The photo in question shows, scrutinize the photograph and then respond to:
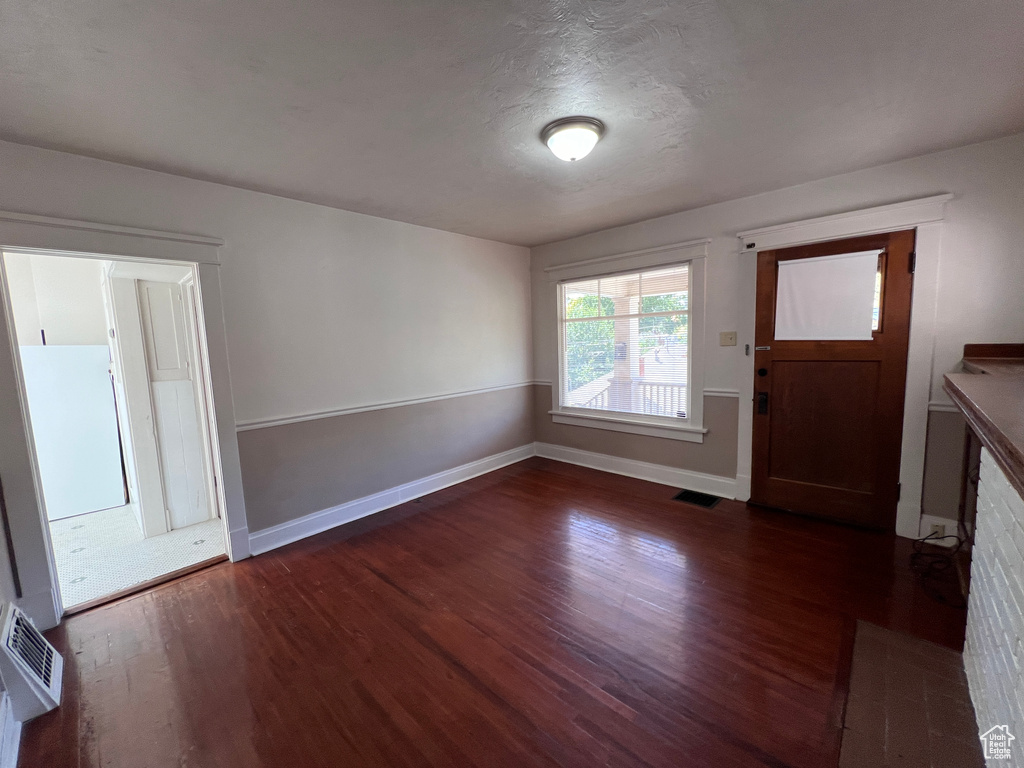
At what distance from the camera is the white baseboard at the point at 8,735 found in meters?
1.39

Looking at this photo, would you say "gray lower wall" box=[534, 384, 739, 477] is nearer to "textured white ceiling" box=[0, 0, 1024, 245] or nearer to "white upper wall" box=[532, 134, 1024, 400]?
"white upper wall" box=[532, 134, 1024, 400]

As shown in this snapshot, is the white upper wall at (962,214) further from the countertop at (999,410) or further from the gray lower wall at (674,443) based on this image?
the gray lower wall at (674,443)

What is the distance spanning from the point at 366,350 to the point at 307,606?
1.91 meters

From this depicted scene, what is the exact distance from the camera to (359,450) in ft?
11.1

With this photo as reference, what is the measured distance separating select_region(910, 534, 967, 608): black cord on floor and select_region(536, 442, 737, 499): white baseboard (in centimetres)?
116

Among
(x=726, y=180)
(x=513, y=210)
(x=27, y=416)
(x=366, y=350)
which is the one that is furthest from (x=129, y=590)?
(x=726, y=180)

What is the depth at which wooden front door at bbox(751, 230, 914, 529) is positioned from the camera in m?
2.74

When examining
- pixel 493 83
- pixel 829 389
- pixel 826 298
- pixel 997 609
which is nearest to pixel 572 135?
pixel 493 83

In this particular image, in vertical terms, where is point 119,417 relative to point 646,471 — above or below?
above

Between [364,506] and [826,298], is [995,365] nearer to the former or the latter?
[826,298]

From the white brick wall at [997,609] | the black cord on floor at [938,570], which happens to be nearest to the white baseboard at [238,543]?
the white brick wall at [997,609]

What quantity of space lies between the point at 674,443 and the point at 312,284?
11.2ft

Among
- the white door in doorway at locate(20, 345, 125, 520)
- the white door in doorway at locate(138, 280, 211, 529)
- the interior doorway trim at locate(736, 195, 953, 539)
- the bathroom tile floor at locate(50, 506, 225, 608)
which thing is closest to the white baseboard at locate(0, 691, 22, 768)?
the bathroom tile floor at locate(50, 506, 225, 608)

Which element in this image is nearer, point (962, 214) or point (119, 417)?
point (962, 214)
